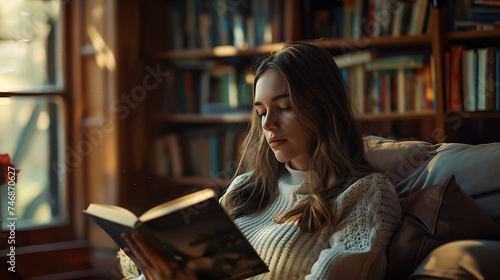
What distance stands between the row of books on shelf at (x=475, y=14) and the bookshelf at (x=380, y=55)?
0.15 feet

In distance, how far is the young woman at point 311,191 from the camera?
92cm

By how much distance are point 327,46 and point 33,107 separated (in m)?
1.49

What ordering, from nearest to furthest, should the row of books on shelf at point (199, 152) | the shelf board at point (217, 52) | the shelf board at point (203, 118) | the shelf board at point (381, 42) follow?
the shelf board at point (381, 42)
the shelf board at point (217, 52)
the shelf board at point (203, 118)
the row of books on shelf at point (199, 152)

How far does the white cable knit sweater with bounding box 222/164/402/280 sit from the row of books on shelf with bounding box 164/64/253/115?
4.47 ft

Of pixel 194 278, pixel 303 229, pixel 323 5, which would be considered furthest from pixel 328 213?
pixel 323 5

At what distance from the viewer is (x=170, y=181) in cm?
250

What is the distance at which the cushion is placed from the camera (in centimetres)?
93

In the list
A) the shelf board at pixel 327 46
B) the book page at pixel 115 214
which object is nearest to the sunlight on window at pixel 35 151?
the shelf board at pixel 327 46

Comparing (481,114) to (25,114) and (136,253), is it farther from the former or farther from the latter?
(25,114)

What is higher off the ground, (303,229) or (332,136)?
(332,136)

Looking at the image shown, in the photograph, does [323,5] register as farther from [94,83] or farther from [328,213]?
[328,213]

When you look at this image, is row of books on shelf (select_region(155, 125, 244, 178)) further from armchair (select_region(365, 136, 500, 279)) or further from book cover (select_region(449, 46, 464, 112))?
armchair (select_region(365, 136, 500, 279))

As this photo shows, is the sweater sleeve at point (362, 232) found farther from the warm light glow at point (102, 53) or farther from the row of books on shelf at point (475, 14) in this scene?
the warm light glow at point (102, 53)

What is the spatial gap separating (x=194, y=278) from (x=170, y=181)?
1657mm
